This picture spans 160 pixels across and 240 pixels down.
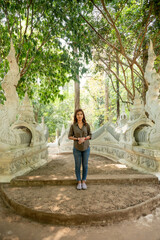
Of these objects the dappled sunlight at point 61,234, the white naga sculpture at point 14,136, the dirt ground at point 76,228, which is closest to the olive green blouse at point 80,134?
the dirt ground at point 76,228

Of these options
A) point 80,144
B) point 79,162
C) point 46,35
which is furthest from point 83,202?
point 46,35

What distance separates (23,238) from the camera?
5.90 feet

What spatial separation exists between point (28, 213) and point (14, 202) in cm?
35

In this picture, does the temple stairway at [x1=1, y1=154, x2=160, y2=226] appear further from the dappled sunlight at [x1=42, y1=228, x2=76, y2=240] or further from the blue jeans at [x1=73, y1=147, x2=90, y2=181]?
the blue jeans at [x1=73, y1=147, x2=90, y2=181]

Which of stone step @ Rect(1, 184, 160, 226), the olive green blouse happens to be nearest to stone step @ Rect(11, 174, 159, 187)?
stone step @ Rect(1, 184, 160, 226)

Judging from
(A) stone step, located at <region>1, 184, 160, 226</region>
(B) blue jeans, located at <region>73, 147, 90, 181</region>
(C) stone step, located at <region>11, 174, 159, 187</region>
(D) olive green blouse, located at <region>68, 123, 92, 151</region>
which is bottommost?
(A) stone step, located at <region>1, 184, 160, 226</region>

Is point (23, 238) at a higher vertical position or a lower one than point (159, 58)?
lower

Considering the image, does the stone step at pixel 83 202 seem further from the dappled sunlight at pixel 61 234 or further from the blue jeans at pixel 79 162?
the blue jeans at pixel 79 162

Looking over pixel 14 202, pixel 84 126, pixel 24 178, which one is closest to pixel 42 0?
pixel 84 126

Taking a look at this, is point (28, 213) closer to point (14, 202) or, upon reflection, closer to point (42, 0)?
point (14, 202)

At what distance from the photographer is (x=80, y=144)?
2.97m

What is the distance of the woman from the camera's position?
2.95m

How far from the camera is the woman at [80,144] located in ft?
9.68

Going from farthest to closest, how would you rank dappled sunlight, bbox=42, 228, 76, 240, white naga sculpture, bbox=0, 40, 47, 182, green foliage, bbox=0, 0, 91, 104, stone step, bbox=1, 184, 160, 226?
1. green foliage, bbox=0, 0, 91, 104
2. white naga sculpture, bbox=0, 40, 47, 182
3. stone step, bbox=1, 184, 160, 226
4. dappled sunlight, bbox=42, 228, 76, 240
